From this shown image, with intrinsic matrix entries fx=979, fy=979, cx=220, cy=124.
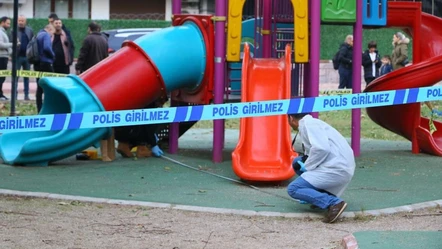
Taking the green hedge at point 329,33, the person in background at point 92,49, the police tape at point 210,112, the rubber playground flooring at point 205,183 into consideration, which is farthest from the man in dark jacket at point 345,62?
the police tape at point 210,112

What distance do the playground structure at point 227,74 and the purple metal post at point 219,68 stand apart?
1cm

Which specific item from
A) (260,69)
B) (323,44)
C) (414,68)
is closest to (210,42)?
Result: (260,69)

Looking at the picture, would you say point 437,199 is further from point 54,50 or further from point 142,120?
point 54,50

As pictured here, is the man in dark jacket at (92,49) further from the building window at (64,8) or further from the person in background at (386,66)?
the building window at (64,8)

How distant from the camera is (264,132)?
11.3m

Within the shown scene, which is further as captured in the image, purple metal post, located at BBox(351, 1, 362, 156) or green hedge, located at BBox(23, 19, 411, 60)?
green hedge, located at BBox(23, 19, 411, 60)

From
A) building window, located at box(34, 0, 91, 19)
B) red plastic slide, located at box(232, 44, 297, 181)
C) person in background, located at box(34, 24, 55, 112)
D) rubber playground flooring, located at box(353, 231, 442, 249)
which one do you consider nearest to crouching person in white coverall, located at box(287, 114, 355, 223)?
rubber playground flooring, located at box(353, 231, 442, 249)

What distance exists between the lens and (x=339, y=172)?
28.9ft

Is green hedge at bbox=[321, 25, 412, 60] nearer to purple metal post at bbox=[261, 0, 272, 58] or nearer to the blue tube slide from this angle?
purple metal post at bbox=[261, 0, 272, 58]

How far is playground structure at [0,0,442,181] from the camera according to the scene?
1140cm

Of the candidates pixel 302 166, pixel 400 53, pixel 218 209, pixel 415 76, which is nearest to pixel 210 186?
pixel 218 209

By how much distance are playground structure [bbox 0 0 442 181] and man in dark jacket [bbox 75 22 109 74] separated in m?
3.64

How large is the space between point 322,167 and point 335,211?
0.46 metres

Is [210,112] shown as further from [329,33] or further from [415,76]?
[329,33]
